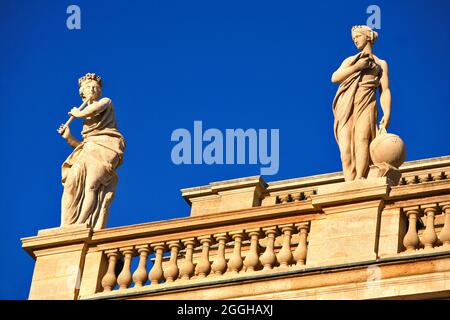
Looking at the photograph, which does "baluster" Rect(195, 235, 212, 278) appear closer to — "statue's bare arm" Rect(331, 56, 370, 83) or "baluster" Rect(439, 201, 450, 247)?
"statue's bare arm" Rect(331, 56, 370, 83)

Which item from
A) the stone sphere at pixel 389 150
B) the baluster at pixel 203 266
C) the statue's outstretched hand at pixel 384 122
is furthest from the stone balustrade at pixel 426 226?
the baluster at pixel 203 266

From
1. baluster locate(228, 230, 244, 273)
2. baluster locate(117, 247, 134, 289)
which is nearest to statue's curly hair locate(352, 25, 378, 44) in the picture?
baluster locate(228, 230, 244, 273)

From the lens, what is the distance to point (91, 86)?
3359cm

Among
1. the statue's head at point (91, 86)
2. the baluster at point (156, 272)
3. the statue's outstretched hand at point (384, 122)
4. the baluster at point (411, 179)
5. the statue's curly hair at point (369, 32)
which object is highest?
the statue's curly hair at point (369, 32)

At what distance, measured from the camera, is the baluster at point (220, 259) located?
3019 centimetres

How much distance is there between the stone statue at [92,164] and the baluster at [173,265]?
1730 millimetres

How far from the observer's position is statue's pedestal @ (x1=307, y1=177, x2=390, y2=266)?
2909 cm

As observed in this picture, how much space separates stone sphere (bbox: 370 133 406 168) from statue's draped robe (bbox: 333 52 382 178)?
1.50 feet

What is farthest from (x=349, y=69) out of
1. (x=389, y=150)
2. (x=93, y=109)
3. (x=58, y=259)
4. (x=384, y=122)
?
(x=58, y=259)

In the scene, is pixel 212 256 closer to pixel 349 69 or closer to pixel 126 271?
pixel 126 271

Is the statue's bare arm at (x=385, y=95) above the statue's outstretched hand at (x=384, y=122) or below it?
A: above

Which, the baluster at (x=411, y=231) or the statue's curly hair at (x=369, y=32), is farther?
the statue's curly hair at (x=369, y=32)

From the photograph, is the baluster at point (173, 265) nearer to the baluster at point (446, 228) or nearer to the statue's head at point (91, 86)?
the statue's head at point (91, 86)
